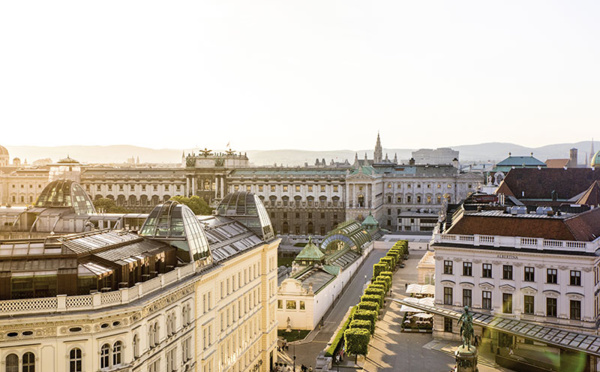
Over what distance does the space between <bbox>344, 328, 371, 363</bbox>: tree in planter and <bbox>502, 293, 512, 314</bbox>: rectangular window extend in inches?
552

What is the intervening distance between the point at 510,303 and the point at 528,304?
1.68 m

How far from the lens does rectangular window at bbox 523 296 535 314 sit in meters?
63.2

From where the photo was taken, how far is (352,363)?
6306cm

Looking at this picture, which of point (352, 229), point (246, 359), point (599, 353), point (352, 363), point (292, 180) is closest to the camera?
point (599, 353)

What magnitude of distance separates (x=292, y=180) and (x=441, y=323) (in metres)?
113

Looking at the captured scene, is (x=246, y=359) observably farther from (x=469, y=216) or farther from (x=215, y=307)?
(x=469, y=216)

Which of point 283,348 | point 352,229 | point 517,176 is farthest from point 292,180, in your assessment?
point 283,348

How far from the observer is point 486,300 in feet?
214

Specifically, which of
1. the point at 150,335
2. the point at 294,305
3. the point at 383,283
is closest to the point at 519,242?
the point at 383,283

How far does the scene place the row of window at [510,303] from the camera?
6147cm

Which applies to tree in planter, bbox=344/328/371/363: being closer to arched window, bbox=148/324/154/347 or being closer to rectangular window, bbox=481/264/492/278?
rectangular window, bbox=481/264/492/278

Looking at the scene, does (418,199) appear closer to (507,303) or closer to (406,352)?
(507,303)

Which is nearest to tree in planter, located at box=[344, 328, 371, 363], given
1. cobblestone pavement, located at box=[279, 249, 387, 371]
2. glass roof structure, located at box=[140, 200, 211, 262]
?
cobblestone pavement, located at box=[279, 249, 387, 371]

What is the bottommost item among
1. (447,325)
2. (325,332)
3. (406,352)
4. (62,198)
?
(325,332)
